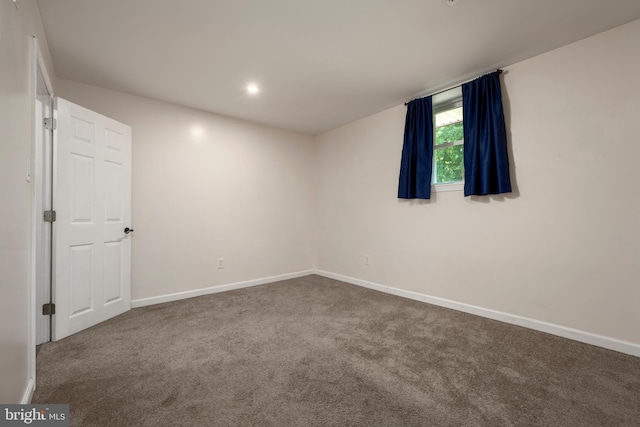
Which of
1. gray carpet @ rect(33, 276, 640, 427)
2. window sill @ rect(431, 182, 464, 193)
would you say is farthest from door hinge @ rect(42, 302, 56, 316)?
window sill @ rect(431, 182, 464, 193)

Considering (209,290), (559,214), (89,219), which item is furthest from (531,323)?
(89,219)

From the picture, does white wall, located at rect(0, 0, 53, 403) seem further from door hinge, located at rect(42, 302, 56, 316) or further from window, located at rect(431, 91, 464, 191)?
window, located at rect(431, 91, 464, 191)

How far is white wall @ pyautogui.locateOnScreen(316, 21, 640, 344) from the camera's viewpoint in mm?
2197

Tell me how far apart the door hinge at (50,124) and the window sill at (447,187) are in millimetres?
3902

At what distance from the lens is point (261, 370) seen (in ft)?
6.31

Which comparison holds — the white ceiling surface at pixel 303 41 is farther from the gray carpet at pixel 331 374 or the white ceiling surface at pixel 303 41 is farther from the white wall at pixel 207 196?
the gray carpet at pixel 331 374

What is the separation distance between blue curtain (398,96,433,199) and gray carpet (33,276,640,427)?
4.95 feet

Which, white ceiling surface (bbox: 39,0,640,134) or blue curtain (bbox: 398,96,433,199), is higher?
white ceiling surface (bbox: 39,0,640,134)

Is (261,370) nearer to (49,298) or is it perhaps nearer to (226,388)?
(226,388)

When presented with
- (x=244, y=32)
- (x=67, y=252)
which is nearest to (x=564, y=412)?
(x=244, y=32)

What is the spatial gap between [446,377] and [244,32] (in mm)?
2971

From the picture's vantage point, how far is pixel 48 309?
243 centimetres

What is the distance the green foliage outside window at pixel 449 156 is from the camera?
10.6 ft

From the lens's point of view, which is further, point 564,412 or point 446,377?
point 446,377
